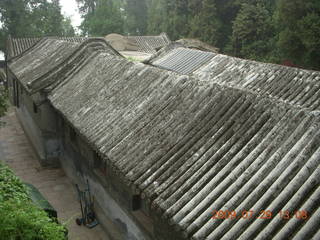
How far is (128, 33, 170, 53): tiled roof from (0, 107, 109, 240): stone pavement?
56.8ft

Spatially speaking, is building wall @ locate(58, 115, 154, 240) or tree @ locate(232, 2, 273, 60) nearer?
building wall @ locate(58, 115, 154, 240)

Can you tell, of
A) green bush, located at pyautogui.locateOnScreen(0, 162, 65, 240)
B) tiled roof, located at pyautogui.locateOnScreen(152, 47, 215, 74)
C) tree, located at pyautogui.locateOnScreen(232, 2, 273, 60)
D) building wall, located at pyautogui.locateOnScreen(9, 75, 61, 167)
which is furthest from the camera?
tree, located at pyautogui.locateOnScreen(232, 2, 273, 60)

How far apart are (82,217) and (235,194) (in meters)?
7.04

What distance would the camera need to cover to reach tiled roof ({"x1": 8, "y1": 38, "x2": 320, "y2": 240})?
178 inches

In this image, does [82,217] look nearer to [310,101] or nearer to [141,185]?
[141,185]

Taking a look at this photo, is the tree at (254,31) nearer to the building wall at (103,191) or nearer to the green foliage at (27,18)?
the green foliage at (27,18)

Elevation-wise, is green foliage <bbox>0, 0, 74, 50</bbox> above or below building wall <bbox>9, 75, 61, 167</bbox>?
above

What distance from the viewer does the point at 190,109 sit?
715cm

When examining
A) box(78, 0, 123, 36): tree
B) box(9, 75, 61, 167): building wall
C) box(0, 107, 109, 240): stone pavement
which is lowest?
box(0, 107, 109, 240): stone pavement

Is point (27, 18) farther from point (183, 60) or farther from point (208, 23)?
point (183, 60)

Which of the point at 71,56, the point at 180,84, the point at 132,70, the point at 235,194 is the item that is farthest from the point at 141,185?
the point at 71,56

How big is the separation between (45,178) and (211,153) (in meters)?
9.71
